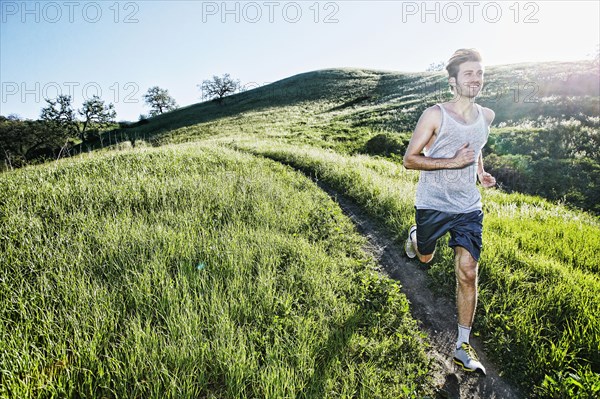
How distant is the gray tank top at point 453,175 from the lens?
134 inches

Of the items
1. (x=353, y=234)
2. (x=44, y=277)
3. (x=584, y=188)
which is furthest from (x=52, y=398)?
(x=584, y=188)

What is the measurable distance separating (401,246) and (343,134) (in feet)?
63.8

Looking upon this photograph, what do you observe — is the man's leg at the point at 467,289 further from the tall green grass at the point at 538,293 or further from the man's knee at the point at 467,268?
the tall green grass at the point at 538,293

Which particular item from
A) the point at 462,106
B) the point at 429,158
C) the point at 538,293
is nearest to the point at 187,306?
the point at 429,158

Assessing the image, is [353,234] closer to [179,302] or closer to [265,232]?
[265,232]

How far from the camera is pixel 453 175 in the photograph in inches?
144

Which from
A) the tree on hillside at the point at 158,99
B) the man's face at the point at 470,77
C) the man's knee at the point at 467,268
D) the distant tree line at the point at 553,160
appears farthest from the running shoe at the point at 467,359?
the tree on hillside at the point at 158,99

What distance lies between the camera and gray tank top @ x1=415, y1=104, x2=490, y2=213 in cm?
341

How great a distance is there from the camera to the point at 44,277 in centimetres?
324

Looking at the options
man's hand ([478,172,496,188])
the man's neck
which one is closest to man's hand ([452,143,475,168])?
the man's neck

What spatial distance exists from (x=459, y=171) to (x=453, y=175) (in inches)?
3.3

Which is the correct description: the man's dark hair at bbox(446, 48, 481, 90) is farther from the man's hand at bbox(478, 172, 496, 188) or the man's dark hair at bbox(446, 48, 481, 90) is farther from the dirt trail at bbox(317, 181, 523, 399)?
the dirt trail at bbox(317, 181, 523, 399)

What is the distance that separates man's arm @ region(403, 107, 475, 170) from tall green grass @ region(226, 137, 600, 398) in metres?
1.95

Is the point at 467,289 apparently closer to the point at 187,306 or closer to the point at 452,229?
the point at 452,229
